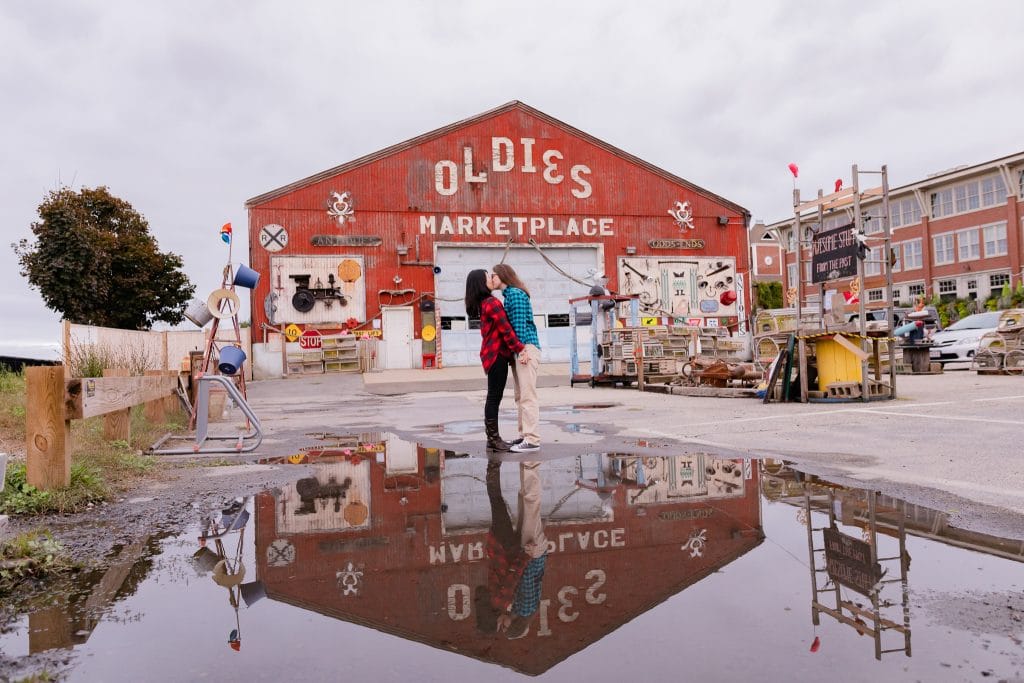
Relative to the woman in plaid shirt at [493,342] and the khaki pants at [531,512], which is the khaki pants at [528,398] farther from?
the khaki pants at [531,512]

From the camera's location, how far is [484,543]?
11.4 ft

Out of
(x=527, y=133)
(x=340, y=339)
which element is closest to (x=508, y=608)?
(x=340, y=339)

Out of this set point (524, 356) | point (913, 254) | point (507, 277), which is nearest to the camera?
point (524, 356)

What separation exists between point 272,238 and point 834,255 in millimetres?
21130

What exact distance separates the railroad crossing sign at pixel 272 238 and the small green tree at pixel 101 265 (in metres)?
3.82

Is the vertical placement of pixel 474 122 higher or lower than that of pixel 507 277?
higher

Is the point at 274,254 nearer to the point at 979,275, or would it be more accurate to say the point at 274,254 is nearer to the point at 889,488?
the point at 889,488

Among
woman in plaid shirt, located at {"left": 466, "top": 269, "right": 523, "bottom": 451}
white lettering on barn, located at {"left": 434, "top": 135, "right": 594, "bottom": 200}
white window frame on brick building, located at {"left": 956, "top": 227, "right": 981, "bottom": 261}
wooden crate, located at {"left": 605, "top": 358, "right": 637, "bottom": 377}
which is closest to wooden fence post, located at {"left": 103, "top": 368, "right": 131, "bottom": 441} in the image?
woman in plaid shirt, located at {"left": 466, "top": 269, "right": 523, "bottom": 451}

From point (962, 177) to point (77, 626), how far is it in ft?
155

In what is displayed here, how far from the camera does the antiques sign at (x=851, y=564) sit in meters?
2.83

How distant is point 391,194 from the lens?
28516 millimetres

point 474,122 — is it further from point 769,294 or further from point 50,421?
point 769,294

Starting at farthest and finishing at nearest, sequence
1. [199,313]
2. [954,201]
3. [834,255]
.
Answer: [954,201] < [834,255] < [199,313]

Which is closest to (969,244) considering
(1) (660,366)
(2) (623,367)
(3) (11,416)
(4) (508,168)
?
(4) (508,168)
